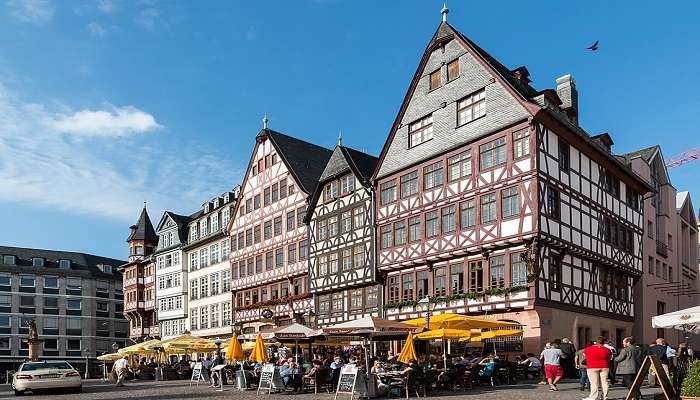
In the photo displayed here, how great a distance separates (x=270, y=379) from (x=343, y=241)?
701 inches

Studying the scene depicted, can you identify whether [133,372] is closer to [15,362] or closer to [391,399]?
[391,399]

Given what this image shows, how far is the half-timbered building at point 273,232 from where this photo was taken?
47.8m

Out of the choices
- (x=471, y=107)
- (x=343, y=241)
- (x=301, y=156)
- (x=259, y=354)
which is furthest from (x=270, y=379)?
(x=301, y=156)

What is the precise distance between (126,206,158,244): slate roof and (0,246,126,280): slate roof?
25502mm

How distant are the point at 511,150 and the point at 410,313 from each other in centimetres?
970

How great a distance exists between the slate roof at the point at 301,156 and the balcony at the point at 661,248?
67.1 ft

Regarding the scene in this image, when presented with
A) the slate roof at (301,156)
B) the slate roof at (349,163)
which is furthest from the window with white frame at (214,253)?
the slate roof at (349,163)

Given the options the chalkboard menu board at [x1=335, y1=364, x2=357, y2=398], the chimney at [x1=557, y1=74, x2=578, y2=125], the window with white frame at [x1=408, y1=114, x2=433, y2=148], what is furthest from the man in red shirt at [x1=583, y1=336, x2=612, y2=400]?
the chimney at [x1=557, y1=74, x2=578, y2=125]

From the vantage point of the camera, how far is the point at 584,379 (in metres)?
22.3

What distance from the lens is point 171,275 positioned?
66625 mm

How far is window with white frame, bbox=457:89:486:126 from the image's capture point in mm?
33250

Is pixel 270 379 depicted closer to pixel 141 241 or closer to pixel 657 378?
pixel 657 378

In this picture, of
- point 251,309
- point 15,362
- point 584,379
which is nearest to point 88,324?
point 15,362

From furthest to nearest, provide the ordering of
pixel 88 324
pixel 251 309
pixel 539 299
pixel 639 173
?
pixel 88 324 < pixel 251 309 < pixel 639 173 < pixel 539 299
